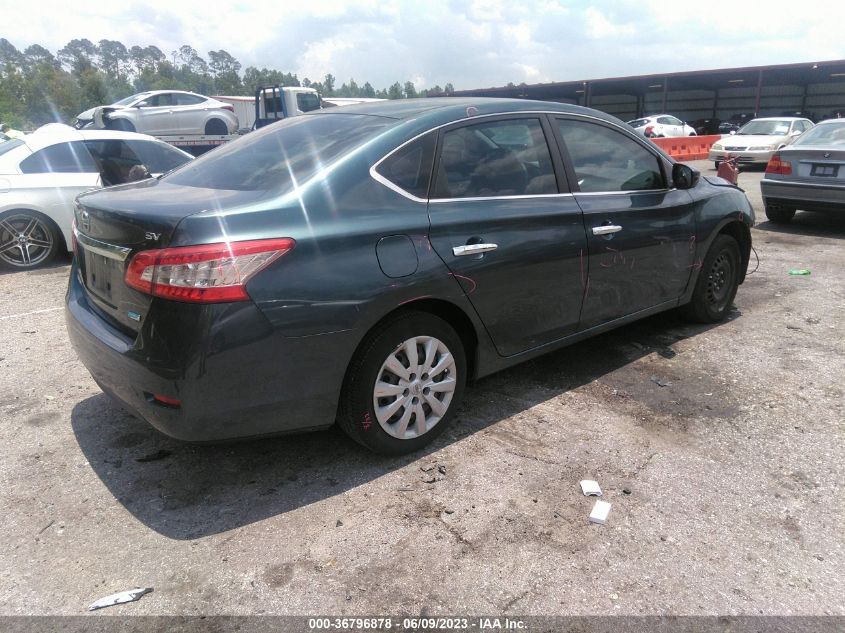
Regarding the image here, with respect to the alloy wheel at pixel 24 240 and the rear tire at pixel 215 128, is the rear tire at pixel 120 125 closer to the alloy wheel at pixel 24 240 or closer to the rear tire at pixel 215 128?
the rear tire at pixel 215 128

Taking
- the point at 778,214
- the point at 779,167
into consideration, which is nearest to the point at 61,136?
the point at 779,167

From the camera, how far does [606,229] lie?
3.92m

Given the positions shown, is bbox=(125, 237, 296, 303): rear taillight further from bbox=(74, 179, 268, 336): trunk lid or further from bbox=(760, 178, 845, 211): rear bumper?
bbox=(760, 178, 845, 211): rear bumper

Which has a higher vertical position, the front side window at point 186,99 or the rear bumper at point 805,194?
the front side window at point 186,99

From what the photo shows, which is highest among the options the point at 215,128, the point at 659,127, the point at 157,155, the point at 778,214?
the point at 157,155

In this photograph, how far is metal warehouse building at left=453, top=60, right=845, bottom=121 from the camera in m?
39.2

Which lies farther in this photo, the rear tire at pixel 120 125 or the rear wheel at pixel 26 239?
the rear tire at pixel 120 125

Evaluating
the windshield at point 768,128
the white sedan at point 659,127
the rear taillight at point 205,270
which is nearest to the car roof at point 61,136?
the rear taillight at point 205,270

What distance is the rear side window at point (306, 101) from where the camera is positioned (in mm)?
22545

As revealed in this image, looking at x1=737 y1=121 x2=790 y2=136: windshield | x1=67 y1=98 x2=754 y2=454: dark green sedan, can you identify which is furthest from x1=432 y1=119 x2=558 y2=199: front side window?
x1=737 y1=121 x2=790 y2=136: windshield

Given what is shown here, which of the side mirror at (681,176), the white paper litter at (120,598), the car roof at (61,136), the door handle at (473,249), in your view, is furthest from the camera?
the car roof at (61,136)

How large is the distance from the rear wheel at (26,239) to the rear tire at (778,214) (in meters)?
9.74

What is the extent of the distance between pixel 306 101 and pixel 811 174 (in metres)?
17.8

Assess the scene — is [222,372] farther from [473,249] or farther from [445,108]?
[445,108]
